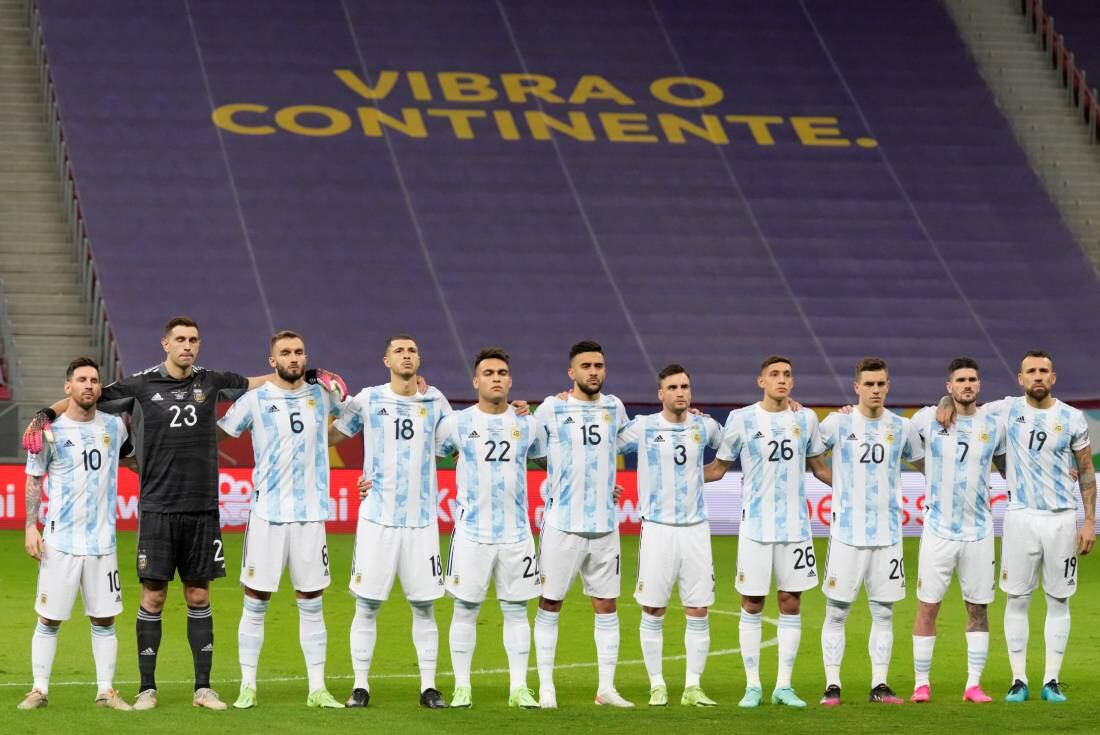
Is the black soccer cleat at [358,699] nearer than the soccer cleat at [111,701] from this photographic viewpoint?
No

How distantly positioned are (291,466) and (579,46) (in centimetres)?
2476

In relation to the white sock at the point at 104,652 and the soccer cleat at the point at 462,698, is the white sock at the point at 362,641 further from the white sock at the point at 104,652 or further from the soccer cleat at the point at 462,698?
the white sock at the point at 104,652

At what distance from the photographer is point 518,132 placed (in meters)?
34.5

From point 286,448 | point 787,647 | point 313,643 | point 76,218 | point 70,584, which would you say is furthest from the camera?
point 76,218

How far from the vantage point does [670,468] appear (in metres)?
12.8

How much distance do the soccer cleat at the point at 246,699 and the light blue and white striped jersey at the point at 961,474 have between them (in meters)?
4.67

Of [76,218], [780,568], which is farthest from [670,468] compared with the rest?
[76,218]

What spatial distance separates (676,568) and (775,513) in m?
0.76

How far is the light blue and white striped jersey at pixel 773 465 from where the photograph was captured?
12.7m

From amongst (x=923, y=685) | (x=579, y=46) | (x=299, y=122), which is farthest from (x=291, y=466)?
(x=579, y=46)

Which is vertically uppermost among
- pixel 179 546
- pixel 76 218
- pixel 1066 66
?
pixel 1066 66

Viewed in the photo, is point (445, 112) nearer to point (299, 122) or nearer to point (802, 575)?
point (299, 122)

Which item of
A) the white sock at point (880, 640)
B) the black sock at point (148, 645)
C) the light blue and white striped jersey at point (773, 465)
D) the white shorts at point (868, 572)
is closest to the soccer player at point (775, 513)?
the light blue and white striped jersey at point (773, 465)

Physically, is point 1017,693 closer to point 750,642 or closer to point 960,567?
point 960,567
